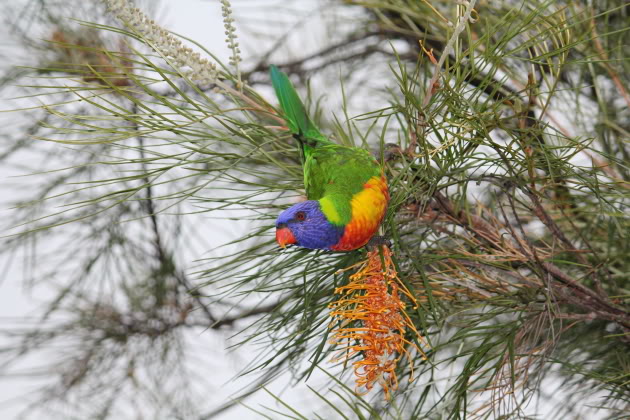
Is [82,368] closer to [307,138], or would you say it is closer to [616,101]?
[307,138]

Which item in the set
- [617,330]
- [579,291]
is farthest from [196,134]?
[617,330]

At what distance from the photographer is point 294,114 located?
24.6 inches

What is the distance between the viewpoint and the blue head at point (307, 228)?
501 mm

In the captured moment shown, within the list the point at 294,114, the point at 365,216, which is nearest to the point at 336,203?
the point at 365,216

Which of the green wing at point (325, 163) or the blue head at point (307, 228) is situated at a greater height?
the green wing at point (325, 163)

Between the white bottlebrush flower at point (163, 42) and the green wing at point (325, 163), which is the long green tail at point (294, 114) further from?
the white bottlebrush flower at point (163, 42)

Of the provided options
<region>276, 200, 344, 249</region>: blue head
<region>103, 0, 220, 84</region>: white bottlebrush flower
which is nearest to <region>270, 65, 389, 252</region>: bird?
<region>276, 200, 344, 249</region>: blue head

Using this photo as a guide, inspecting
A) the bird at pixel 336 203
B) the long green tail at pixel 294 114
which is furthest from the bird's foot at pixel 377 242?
the long green tail at pixel 294 114

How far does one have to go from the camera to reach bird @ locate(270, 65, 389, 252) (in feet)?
1.65

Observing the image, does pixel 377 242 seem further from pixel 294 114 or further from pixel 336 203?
pixel 294 114

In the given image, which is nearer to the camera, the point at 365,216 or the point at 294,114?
the point at 365,216

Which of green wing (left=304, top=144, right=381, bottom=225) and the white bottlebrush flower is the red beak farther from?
the white bottlebrush flower

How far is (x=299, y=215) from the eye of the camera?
1.67 ft

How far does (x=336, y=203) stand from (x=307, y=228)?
38 mm
